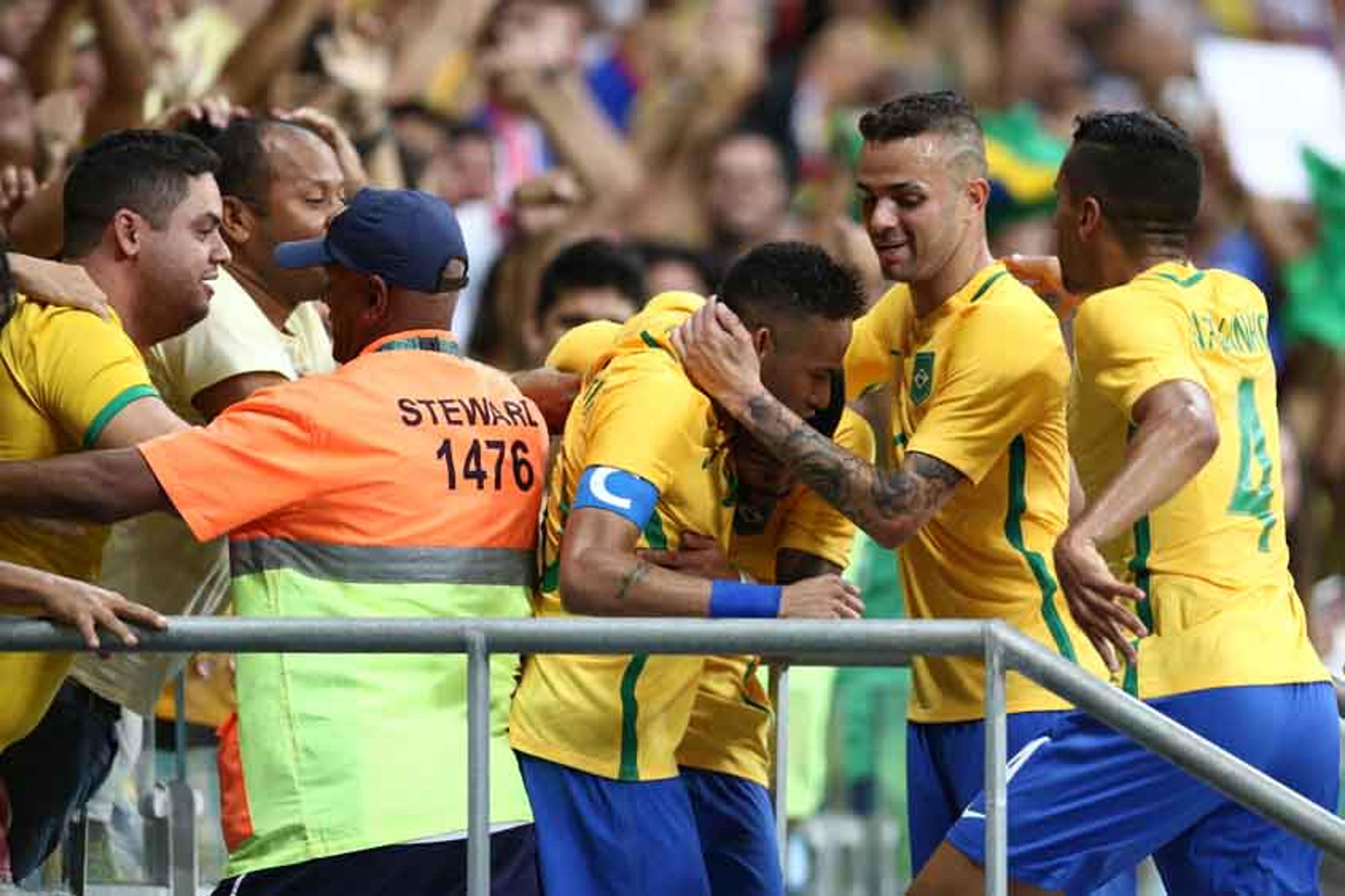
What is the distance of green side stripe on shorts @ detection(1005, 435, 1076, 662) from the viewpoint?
21.7 ft

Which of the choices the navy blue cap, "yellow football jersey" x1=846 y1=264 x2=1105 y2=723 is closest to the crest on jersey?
"yellow football jersey" x1=846 y1=264 x2=1105 y2=723

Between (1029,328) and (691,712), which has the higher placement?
(1029,328)

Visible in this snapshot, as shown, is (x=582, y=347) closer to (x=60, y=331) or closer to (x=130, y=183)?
(x=130, y=183)

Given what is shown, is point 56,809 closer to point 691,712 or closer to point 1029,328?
point 691,712

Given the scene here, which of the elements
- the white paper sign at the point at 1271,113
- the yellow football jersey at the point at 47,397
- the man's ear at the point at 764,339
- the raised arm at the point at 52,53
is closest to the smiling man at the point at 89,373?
the yellow football jersey at the point at 47,397

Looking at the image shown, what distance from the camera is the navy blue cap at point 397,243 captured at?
6129mm

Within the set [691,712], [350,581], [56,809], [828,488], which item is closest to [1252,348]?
[828,488]

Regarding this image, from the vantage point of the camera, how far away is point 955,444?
6.46 metres

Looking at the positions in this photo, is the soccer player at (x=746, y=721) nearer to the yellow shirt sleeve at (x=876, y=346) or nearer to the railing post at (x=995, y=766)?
the yellow shirt sleeve at (x=876, y=346)

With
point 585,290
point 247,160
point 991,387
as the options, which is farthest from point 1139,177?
point 585,290

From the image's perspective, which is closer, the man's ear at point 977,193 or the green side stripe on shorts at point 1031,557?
the green side stripe on shorts at point 1031,557

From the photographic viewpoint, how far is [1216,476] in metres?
6.48

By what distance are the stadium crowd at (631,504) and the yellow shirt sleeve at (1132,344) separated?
0.01 meters

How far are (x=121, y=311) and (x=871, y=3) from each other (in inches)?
384
